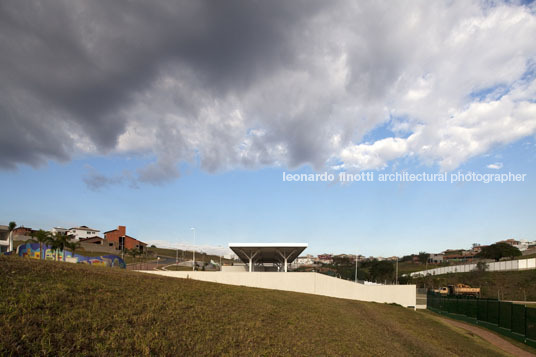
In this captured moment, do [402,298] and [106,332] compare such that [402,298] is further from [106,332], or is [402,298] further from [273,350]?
[106,332]

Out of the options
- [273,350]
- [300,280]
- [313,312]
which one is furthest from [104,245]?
[273,350]

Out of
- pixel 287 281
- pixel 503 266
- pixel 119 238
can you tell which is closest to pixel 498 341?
pixel 287 281

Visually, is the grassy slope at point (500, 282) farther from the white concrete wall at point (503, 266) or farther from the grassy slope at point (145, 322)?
the grassy slope at point (145, 322)

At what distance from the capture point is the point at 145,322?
10555 mm

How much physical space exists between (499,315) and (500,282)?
77151 mm

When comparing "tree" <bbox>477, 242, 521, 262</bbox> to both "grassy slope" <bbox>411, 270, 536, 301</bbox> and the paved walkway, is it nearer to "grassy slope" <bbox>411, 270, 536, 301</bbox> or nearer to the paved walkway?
"grassy slope" <bbox>411, 270, 536, 301</bbox>

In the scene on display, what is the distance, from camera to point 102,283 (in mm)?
13844

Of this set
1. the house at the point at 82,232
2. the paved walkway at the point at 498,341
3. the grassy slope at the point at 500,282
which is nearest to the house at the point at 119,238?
the house at the point at 82,232

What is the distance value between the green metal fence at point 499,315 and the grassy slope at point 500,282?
4714 cm

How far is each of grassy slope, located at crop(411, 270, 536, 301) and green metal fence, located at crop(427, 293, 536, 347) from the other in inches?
1856

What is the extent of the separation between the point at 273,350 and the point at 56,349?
7.16m

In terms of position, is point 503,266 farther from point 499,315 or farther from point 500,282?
point 499,315

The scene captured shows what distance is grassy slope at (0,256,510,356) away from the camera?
805 centimetres

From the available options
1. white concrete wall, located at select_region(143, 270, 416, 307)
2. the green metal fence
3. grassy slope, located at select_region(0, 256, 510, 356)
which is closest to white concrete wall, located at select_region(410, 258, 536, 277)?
the green metal fence
